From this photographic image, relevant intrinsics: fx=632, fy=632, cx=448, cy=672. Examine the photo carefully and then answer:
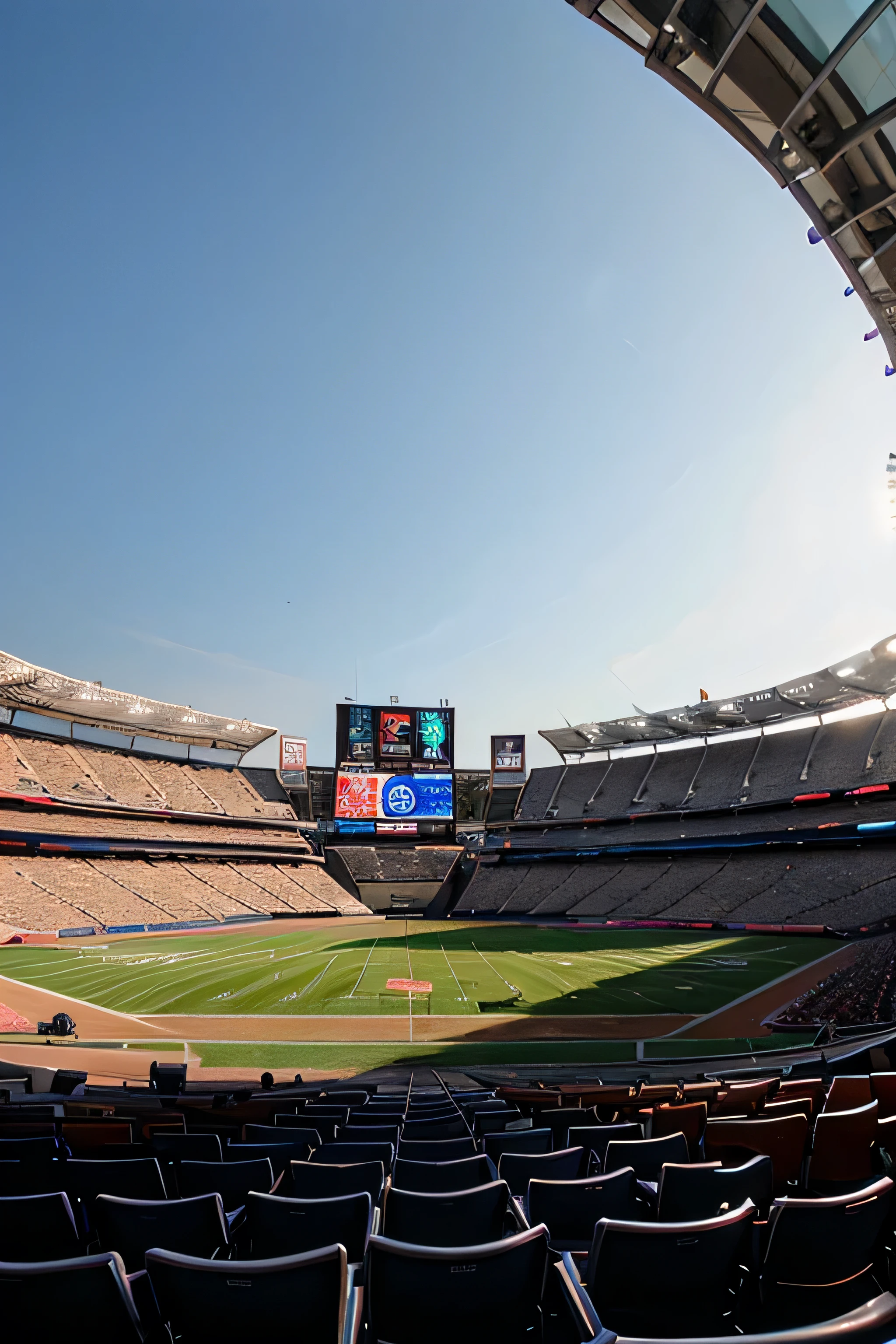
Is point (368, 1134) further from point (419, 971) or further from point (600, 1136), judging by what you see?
point (419, 971)

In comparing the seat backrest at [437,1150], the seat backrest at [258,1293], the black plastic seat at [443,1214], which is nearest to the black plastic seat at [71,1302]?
the seat backrest at [258,1293]

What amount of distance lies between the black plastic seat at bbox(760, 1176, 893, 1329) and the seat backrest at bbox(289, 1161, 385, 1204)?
239 cm

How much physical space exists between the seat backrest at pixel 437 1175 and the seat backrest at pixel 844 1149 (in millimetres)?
2829

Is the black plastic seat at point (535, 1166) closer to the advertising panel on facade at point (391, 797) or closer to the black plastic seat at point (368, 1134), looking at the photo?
the black plastic seat at point (368, 1134)

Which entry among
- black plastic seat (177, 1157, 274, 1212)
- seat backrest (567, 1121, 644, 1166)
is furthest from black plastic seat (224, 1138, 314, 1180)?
seat backrest (567, 1121, 644, 1166)

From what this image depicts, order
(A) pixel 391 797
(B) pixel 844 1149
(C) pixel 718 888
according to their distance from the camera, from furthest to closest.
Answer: (A) pixel 391 797
(C) pixel 718 888
(B) pixel 844 1149

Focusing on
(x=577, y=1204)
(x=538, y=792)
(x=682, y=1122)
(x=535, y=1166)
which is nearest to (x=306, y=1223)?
(x=577, y=1204)

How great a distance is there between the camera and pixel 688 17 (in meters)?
6.41

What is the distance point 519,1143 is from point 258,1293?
4.26m

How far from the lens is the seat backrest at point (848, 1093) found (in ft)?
22.3

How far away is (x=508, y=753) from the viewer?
75688mm

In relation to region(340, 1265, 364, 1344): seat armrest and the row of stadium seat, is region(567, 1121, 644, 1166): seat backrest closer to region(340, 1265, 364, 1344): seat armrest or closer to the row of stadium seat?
the row of stadium seat

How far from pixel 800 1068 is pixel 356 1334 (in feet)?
36.2

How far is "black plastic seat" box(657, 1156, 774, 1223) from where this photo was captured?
3750 mm
